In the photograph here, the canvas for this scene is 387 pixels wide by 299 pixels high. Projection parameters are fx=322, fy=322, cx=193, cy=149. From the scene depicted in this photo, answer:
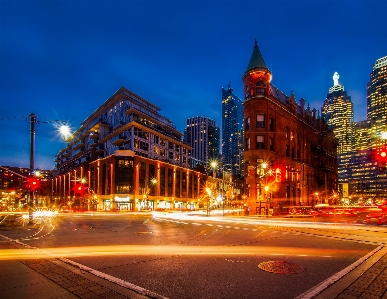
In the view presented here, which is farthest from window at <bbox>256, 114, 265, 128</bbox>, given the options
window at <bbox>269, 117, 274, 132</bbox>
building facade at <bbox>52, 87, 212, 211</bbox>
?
building facade at <bbox>52, 87, 212, 211</bbox>

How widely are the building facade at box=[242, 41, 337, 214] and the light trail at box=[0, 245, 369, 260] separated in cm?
2474

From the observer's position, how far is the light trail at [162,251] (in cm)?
1035

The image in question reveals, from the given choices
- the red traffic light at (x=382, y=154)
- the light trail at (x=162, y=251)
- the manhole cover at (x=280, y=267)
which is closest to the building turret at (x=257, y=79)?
the red traffic light at (x=382, y=154)

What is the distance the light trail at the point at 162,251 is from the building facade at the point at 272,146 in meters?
24.7

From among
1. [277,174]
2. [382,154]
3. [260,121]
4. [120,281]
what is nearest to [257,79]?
[260,121]

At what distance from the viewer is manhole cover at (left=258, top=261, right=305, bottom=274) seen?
8000mm

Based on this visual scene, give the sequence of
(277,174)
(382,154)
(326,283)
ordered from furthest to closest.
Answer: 1. (277,174)
2. (382,154)
3. (326,283)

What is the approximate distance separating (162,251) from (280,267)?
4209 millimetres

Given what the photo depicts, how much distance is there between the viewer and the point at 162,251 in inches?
432

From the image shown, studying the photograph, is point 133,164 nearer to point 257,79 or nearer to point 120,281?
point 257,79

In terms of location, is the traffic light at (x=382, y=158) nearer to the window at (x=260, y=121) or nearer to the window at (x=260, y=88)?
the window at (x=260, y=121)

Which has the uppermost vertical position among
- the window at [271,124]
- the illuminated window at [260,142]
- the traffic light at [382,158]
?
the window at [271,124]

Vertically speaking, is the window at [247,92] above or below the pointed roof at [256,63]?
below

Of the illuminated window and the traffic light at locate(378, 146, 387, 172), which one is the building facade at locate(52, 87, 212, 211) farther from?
the traffic light at locate(378, 146, 387, 172)
